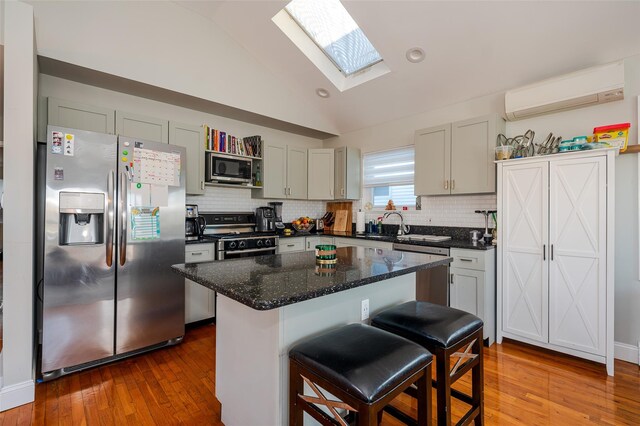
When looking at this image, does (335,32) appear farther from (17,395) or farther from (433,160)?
(17,395)

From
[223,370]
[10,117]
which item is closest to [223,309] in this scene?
[223,370]

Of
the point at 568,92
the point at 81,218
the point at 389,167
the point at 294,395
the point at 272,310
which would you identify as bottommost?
the point at 294,395

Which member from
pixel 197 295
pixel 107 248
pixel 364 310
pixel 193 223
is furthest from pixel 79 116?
pixel 364 310

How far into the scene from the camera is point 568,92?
2.67 m

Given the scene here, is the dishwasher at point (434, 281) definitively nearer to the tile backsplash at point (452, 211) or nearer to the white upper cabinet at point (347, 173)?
the tile backsplash at point (452, 211)

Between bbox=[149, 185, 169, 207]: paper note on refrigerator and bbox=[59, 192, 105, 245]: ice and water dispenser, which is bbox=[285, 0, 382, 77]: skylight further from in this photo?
bbox=[59, 192, 105, 245]: ice and water dispenser

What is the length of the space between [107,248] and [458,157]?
342cm

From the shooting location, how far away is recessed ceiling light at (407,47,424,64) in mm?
3139

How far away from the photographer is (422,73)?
11.1 feet

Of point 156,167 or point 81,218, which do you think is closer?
point 81,218

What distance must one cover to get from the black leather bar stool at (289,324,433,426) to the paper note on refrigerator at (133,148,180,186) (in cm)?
211

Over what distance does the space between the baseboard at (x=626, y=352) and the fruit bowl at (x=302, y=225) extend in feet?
11.5

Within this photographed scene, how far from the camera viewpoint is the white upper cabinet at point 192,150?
11.0 ft

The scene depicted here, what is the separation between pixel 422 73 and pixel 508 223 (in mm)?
1836
